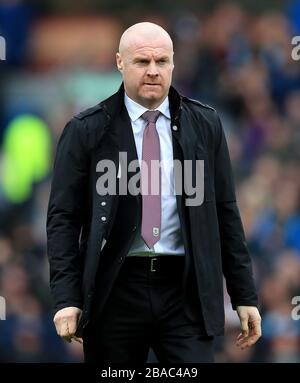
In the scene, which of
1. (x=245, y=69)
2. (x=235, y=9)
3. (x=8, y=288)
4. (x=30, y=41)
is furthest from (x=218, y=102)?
(x=8, y=288)

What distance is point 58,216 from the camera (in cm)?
500

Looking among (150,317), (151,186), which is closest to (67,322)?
(150,317)

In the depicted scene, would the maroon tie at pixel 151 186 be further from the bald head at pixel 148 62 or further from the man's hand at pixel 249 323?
the man's hand at pixel 249 323

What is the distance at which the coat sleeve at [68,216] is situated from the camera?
4.95 metres

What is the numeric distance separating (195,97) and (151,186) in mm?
5875

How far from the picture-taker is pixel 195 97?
10789 mm

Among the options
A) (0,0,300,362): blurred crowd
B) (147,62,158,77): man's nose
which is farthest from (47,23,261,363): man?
(0,0,300,362): blurred crowd

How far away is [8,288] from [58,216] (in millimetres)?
Answer: 4438

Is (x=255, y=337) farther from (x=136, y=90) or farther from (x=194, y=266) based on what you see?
(x=136, y=90)

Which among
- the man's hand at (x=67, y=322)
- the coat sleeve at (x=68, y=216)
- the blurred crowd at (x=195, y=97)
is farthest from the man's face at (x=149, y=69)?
the blurred crowd at (x=195, y=97)

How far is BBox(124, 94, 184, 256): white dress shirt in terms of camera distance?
4934mm

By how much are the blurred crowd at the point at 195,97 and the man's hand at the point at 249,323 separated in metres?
3.36

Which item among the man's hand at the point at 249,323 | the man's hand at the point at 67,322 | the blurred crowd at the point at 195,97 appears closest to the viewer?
the man's hand at the point at 67,322

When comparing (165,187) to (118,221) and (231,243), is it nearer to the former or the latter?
(118,221)
